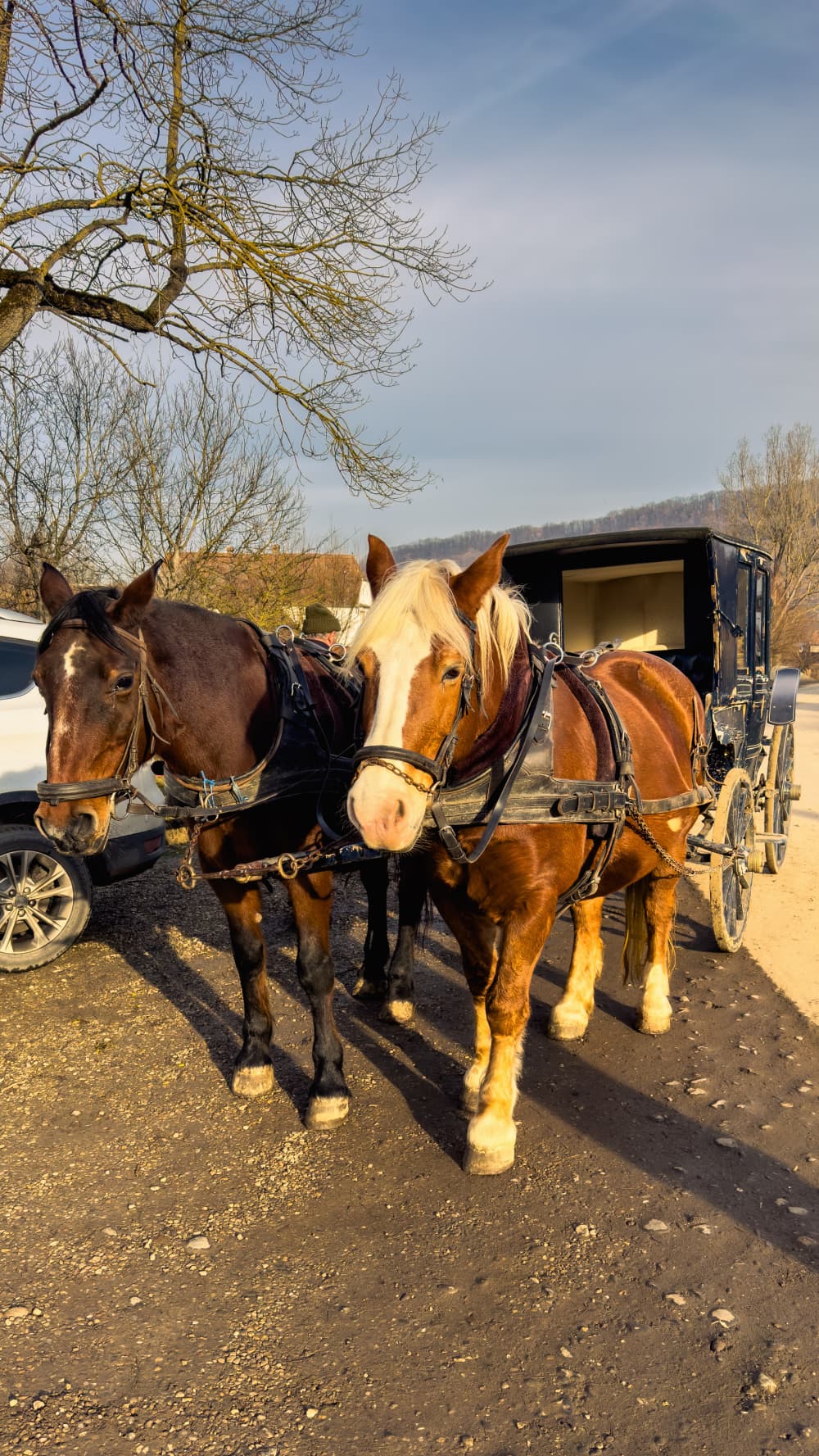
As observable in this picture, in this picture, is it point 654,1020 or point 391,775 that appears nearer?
point 391,775

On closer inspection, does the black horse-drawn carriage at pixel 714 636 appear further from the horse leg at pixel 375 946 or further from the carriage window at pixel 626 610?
the horse leg at pixel 375 946

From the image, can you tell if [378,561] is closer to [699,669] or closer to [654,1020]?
[654,1020]

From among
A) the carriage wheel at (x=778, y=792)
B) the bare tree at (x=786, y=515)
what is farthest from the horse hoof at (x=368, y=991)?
the bare tree at (x=786, y=515)

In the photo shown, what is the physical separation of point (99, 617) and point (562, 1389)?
7.79 feet

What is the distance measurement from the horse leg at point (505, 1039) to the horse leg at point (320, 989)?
0.57 metres

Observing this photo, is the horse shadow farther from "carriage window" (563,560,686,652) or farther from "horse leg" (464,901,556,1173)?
"carriage window" (563,560,686,652)

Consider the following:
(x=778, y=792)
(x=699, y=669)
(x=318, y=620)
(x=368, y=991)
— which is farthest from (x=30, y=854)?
(x=778, y=792)

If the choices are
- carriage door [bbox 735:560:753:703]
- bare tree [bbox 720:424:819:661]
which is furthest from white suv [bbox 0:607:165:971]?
bare tree [bbox 720:424:819:661]

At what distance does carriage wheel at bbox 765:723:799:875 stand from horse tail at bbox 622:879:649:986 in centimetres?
267

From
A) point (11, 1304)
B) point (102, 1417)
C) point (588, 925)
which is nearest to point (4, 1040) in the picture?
point (11, 1304)

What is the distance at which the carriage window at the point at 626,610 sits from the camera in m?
6.79

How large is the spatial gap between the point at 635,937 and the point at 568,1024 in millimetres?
607

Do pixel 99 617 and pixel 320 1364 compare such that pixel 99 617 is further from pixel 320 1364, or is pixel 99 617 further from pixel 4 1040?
pixel 4 1040

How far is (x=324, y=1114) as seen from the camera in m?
3.18
